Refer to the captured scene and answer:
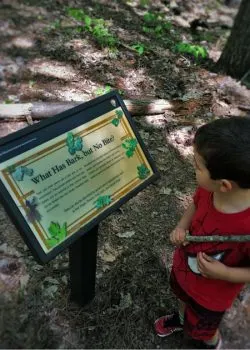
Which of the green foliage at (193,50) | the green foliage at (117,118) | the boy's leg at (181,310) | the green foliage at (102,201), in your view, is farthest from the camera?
the green foliage at (193,50)

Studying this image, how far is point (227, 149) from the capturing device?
5.89ft

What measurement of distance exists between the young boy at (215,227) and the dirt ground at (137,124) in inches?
25.3

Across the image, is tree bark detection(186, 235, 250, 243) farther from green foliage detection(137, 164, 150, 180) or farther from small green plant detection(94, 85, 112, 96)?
small green plant detection(94, 85, 112, 96)

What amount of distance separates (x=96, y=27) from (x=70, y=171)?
5.08m

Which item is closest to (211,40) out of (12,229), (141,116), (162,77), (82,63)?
(162,77)

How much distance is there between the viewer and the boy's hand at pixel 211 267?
1.99 meters

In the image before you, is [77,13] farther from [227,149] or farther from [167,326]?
[227,149]

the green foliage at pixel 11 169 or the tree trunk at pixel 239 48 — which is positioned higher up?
the green foliage at pixel 11 169

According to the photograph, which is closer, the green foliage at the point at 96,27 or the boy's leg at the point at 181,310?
the boy's leg at the point at 181,310

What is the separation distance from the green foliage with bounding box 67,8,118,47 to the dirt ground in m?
0.12

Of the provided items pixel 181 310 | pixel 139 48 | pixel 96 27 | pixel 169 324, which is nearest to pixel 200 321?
pixel 181 310

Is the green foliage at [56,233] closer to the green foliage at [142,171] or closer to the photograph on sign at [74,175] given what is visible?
the photograph on sign at [74,175]

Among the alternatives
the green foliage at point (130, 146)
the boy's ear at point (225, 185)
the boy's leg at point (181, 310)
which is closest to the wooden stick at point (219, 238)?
the boy's ear at point (225, 185)

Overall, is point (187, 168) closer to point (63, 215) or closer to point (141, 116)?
point (141, 116)
